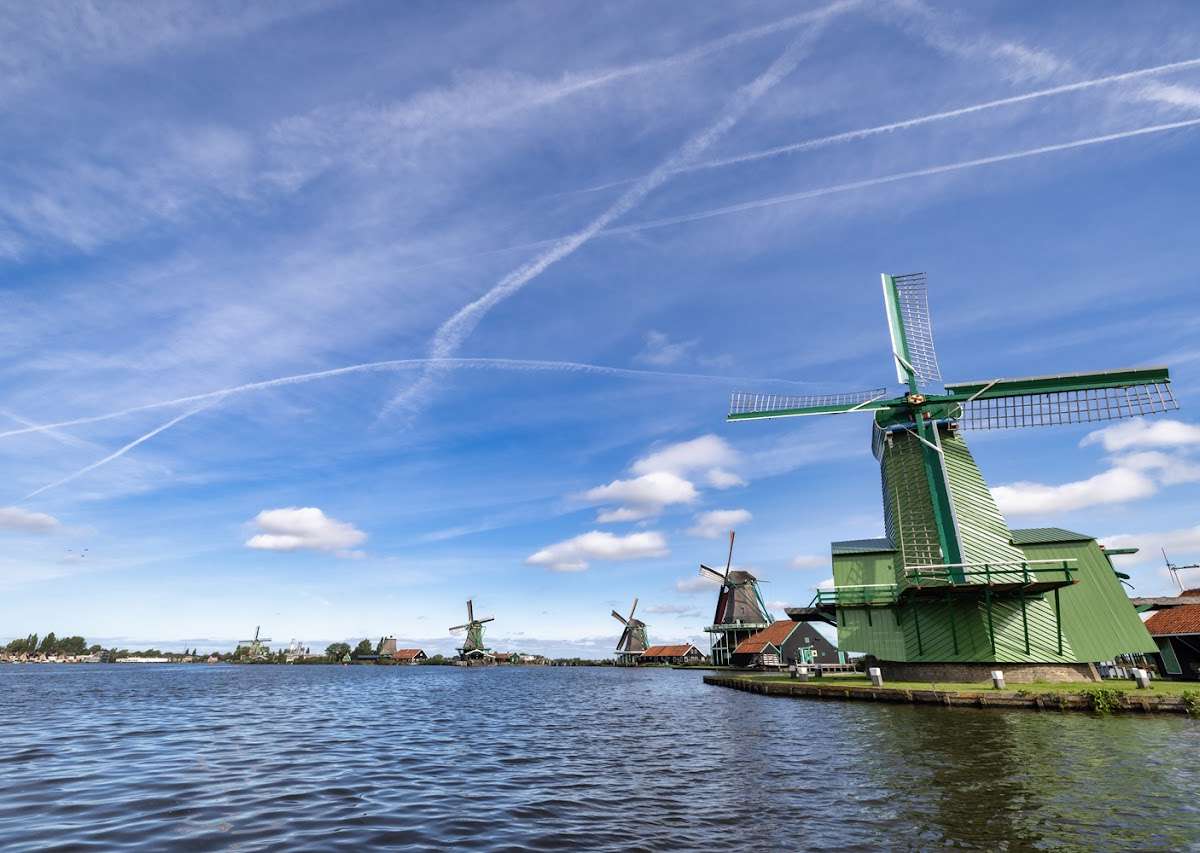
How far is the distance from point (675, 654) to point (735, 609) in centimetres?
3401

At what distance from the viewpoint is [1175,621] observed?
130 ft

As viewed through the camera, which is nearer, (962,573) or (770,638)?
(962,573)

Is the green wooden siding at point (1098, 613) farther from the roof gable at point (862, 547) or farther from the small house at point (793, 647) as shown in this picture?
the small house at point (793, 647)

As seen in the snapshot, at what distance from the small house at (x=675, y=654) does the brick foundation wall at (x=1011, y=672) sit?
91112mm

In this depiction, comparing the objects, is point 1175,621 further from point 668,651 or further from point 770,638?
point 668,651

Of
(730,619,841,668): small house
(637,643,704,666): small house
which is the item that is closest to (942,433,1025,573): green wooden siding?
(730,619,841,668): small house

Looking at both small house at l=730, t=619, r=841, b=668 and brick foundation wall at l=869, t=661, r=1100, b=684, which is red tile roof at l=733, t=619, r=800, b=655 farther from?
brick foundation wall at l=869, t=661, r=1100, b=684

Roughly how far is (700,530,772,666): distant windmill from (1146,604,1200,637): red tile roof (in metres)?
55.9

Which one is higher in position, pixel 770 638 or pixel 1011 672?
pixel 770 638

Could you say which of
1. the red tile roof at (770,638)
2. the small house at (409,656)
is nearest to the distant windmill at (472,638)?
the small house at (409,656)

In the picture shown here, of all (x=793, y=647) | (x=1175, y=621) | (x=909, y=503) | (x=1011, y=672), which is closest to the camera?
(x=1011, y=672)

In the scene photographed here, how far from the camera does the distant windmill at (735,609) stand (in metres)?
93.2

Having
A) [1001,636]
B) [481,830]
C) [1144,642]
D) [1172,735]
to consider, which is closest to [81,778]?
[481,830]

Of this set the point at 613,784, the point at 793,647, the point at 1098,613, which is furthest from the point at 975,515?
the point at 793,647
